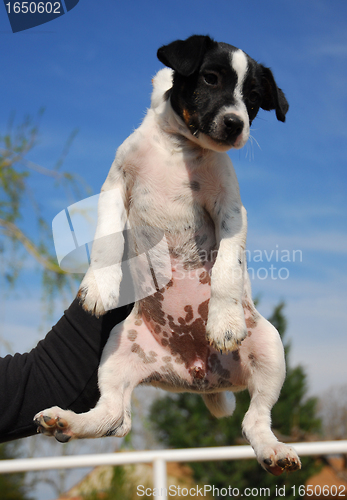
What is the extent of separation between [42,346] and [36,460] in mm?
1774

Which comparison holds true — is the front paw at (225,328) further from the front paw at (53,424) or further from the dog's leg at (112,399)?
the front paw at (53,424)

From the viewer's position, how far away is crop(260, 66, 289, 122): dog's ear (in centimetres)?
258

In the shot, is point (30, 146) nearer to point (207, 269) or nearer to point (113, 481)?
point (207, 269)

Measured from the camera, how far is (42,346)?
270cm

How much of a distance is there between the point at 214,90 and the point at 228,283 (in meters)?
1.07

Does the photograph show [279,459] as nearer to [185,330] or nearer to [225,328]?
[225,328]

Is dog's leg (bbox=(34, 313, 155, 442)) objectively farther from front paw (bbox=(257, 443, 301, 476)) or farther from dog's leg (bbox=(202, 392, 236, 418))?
front paw (bbox=(257, 443, 301, 476))

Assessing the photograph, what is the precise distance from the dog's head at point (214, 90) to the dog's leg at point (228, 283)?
386 mm

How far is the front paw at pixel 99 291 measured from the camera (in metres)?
2.14

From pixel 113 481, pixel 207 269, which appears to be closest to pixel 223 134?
pixel 207 269

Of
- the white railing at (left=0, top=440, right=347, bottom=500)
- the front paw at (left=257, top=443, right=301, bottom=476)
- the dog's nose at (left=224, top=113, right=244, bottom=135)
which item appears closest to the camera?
the front paw at (left=257, top=443, right=301, bottom=476)

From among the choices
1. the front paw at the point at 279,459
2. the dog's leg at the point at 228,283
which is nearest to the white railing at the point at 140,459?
the front paw at the point at 279,459

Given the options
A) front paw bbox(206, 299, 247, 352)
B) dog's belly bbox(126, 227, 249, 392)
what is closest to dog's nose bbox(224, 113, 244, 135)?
dog's belly bbox(126, 227, 249, 392)

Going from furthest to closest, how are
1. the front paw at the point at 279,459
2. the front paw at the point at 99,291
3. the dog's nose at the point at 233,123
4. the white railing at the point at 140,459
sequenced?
the white railing at the point at 140,459 → the dog's nose at the point at 233,123 → the front paw at the point at 99,291 → the front paw at the point at 279,459
